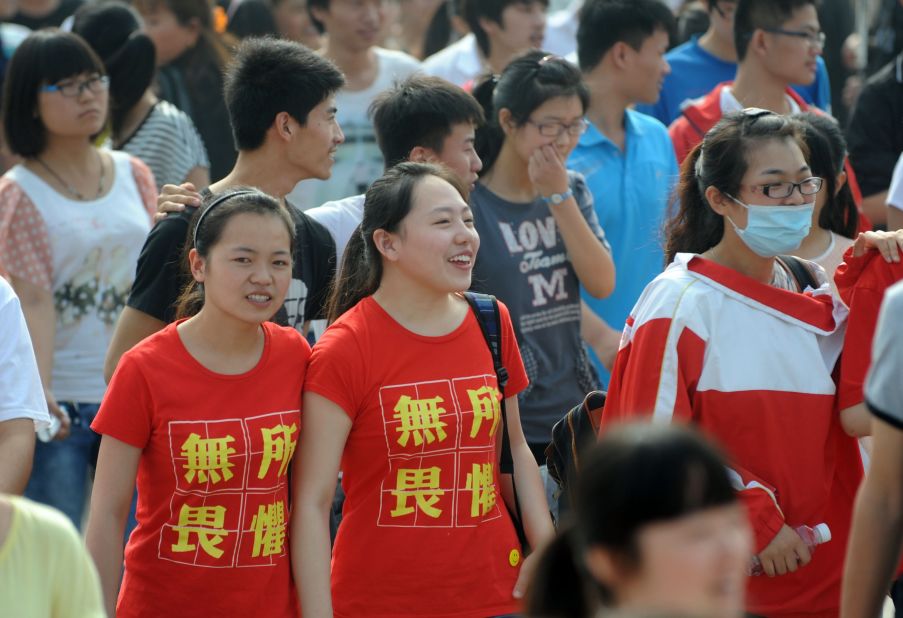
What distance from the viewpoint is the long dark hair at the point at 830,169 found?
491 cm

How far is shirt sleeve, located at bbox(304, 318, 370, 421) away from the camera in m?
3.91

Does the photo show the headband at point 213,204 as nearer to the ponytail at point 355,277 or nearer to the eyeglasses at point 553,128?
the ponytail at point 355,277

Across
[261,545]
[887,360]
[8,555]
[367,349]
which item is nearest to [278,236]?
[367,349]

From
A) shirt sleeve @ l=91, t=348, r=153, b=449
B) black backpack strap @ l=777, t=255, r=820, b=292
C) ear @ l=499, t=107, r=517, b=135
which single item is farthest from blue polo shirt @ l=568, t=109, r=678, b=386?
shirt sleeve @ l=91, t=348, r=153, b=449

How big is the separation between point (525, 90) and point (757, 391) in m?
2.04

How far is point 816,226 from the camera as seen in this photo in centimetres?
503

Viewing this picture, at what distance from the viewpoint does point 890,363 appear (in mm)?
2949

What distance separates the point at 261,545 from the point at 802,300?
158 cm

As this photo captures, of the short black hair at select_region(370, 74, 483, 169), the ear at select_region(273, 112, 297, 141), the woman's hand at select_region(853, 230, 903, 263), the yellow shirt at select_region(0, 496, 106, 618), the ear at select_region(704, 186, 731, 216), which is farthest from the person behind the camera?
the short black hair at select_region(370, 74, 483, 169)

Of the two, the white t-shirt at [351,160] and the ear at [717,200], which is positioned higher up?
the white t-shirt at [351,160]

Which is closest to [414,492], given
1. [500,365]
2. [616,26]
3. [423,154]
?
[500,365]

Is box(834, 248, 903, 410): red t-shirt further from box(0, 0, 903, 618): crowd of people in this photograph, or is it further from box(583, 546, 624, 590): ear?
box(583, 546, 624, 590): ear

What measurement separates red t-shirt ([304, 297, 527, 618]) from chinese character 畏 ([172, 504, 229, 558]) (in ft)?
1.18

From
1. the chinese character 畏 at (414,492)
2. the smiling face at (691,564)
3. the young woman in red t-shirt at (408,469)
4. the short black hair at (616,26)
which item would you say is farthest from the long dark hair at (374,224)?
the short black hair at (616,26)
